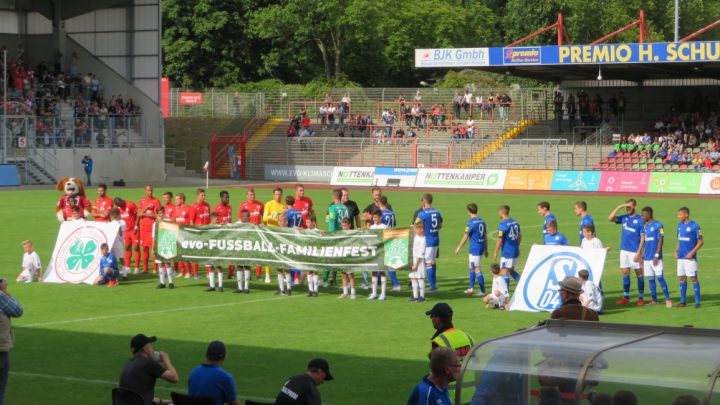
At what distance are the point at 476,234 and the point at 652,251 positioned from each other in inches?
134

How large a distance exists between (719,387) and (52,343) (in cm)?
1257

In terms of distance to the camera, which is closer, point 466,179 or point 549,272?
point 549,272

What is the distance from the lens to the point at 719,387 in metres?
6.45

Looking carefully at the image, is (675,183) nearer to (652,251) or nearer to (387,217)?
(387,217)

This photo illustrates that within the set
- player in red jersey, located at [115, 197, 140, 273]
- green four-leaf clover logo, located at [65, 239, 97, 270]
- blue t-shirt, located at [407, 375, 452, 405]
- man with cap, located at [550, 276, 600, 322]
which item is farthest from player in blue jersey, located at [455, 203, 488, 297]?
blue t-shirt, located at [407, 375, 452, 405]

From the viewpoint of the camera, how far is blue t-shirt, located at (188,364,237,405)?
984cm

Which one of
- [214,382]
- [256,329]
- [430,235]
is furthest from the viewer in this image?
[430,235]

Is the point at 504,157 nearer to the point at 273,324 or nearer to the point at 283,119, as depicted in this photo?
the point at 283,119

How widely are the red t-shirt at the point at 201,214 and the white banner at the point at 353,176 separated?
3386 cm

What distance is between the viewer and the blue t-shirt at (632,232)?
67.2 feet

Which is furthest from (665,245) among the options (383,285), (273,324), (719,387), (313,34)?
(313,34)

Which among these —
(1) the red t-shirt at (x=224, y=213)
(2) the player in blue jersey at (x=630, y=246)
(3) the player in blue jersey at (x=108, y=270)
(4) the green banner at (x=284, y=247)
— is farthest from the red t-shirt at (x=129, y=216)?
(2) the player in blue jersey at (x=630, y=246)

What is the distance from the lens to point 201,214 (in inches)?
964

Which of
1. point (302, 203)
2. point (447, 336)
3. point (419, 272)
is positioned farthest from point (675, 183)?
point (447, 336)
